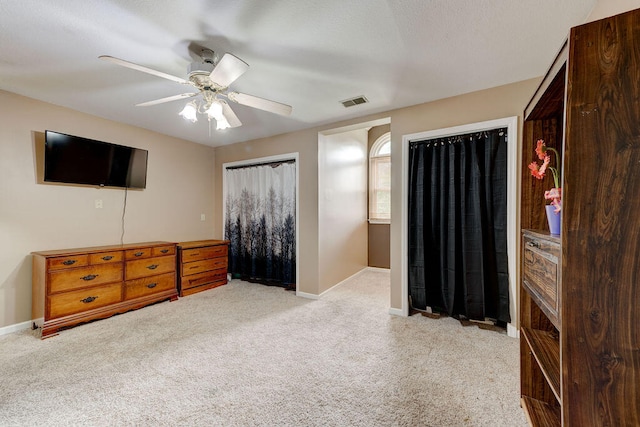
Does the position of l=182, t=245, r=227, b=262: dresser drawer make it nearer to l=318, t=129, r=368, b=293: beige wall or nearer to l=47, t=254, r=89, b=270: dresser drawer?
Answer: l=47, t=254, r=89, b=270: dresser drawer

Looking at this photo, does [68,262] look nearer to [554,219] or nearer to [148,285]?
[148,285]

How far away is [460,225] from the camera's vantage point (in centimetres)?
275

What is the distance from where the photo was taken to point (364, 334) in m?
2.55

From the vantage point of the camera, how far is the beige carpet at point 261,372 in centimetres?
154

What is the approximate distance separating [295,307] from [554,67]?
3141mm

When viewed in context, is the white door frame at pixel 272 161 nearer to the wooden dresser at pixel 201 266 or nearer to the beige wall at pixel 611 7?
the wooden dresser at pixel 201 266

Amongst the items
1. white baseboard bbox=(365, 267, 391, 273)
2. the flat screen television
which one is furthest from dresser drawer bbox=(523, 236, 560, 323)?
the flat screen television

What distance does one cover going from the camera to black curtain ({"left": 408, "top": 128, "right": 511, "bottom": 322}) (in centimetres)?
254

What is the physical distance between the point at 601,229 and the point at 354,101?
7.89ft

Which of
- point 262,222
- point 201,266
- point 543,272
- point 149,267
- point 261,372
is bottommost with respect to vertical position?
point 261,372

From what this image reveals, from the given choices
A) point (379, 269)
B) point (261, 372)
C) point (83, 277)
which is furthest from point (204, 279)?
point (379, 269)

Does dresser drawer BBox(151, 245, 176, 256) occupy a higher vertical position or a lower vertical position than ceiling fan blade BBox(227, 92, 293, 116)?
lower

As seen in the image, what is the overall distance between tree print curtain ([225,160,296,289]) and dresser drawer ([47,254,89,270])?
2.10m

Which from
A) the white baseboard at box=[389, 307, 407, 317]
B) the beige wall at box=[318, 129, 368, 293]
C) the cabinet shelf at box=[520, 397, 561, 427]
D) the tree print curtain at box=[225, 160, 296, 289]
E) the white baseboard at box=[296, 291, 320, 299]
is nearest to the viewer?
the cabinet shelf at box=[520, 397, 561, 427]
